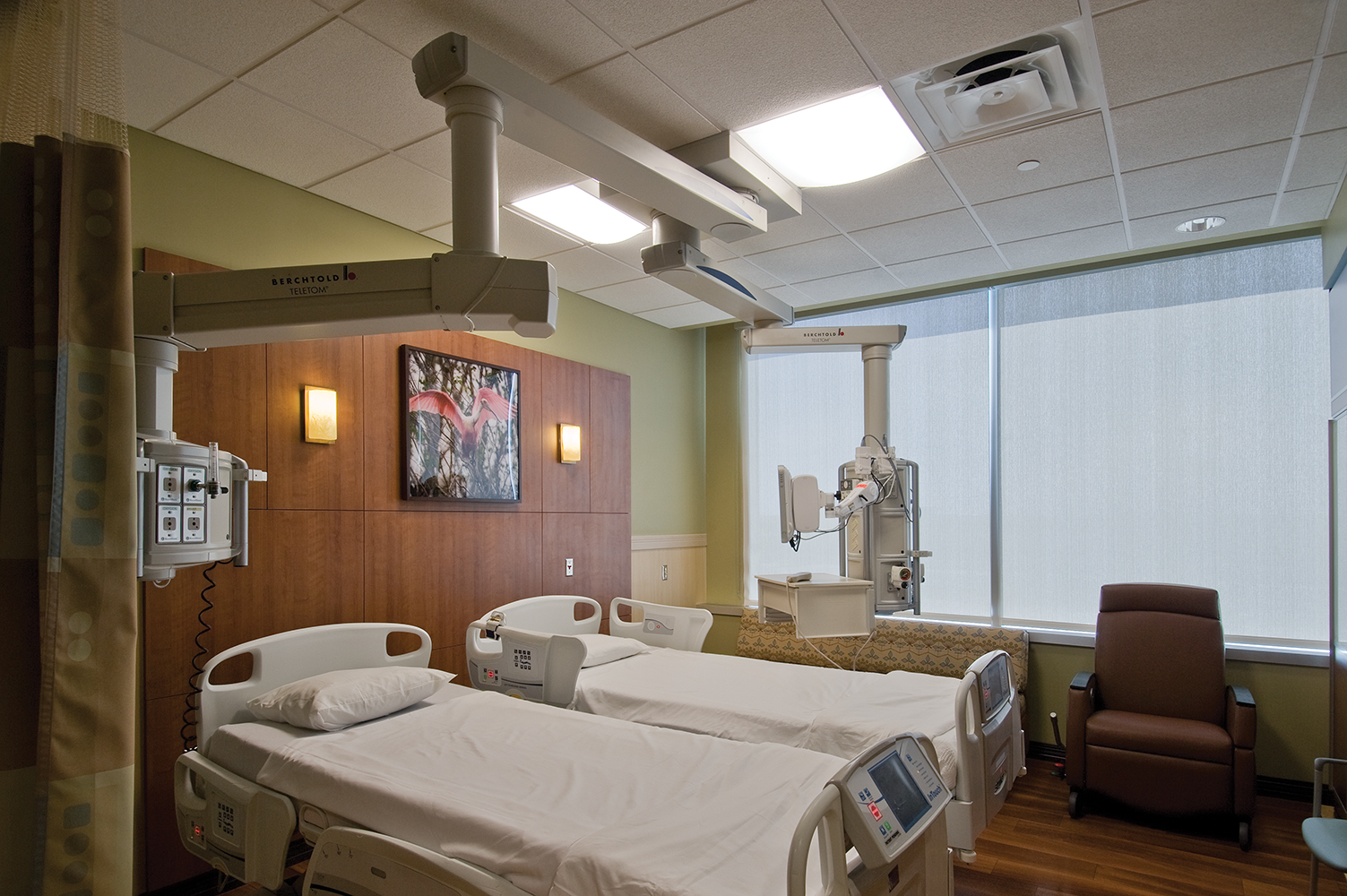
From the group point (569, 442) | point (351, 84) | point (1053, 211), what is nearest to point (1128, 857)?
point (1053, 211)

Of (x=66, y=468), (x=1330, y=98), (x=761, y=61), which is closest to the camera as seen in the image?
(x=66, y=468)

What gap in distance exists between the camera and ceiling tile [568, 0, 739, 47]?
2.13 meters

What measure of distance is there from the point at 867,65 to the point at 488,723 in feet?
8.45

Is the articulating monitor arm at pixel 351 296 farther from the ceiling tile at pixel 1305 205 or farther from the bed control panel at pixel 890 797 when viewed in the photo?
the ceiling tile at pixel 1305 205

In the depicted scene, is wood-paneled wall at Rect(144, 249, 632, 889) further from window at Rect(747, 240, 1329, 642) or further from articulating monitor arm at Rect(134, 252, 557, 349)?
window at Rect(747, 240, 1329, 642)

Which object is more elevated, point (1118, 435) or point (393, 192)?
point (393, 192)

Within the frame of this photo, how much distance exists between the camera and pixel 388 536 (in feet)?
11.7

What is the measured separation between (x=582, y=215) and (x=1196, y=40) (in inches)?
94.6

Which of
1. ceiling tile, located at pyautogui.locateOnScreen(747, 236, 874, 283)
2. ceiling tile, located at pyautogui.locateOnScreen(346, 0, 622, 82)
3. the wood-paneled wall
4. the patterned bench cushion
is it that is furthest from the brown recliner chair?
ceiling tile, located at pyautogui.locateOnScreen(346, 0, 622, 82)

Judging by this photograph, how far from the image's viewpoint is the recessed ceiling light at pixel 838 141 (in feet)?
8.80

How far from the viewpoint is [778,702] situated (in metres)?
3.22

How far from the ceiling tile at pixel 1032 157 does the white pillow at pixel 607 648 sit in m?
2.76

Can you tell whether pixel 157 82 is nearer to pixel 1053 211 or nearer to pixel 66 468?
pixel 66 468

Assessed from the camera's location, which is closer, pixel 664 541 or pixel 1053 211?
pixel 1053 211
